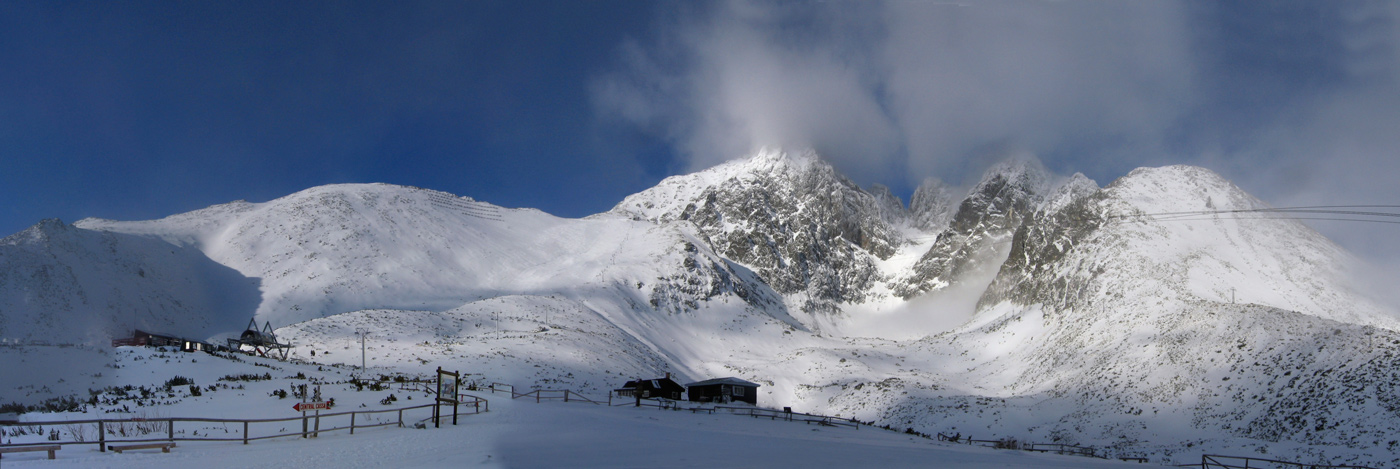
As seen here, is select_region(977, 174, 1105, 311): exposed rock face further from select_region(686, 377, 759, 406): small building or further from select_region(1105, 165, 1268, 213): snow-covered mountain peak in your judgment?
select_region(686, 377, 759, 406): small building

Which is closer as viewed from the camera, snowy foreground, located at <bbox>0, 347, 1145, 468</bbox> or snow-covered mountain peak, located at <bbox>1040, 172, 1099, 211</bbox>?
snowy foreground, located at <bbox>0, 347, 1145, 468</bbox>

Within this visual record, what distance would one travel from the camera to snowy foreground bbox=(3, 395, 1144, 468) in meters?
17.1

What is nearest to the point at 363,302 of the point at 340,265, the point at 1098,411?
the point at 340,265

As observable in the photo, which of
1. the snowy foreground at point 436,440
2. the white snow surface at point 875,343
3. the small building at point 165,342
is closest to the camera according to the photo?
the snowy foreground at point 436,440

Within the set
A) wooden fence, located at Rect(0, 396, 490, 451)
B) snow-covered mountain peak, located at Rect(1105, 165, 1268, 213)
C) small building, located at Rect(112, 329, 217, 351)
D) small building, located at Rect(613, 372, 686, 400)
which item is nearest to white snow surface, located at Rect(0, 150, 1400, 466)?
snow-covered mountain peak, located at Rect(1105, 165, 1268, 213)

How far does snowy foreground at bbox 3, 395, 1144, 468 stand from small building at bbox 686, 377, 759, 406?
26.9m

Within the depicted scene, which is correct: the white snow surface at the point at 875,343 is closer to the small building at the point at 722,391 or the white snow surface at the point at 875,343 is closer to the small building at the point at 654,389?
the small building at the point at 654,389

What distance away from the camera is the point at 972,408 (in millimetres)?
59125

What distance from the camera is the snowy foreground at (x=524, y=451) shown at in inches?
672

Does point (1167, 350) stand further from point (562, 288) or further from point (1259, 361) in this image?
point (562, 288)

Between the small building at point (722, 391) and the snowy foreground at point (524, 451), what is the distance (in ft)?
88.3

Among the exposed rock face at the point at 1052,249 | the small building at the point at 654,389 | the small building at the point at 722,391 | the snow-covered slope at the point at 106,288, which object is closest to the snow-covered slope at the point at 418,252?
the snow-covered slope at the point at 106,288

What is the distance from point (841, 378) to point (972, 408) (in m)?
24.0

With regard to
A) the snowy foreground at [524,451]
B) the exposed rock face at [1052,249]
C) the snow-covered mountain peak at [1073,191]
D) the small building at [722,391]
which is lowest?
the small building at [722,391]
